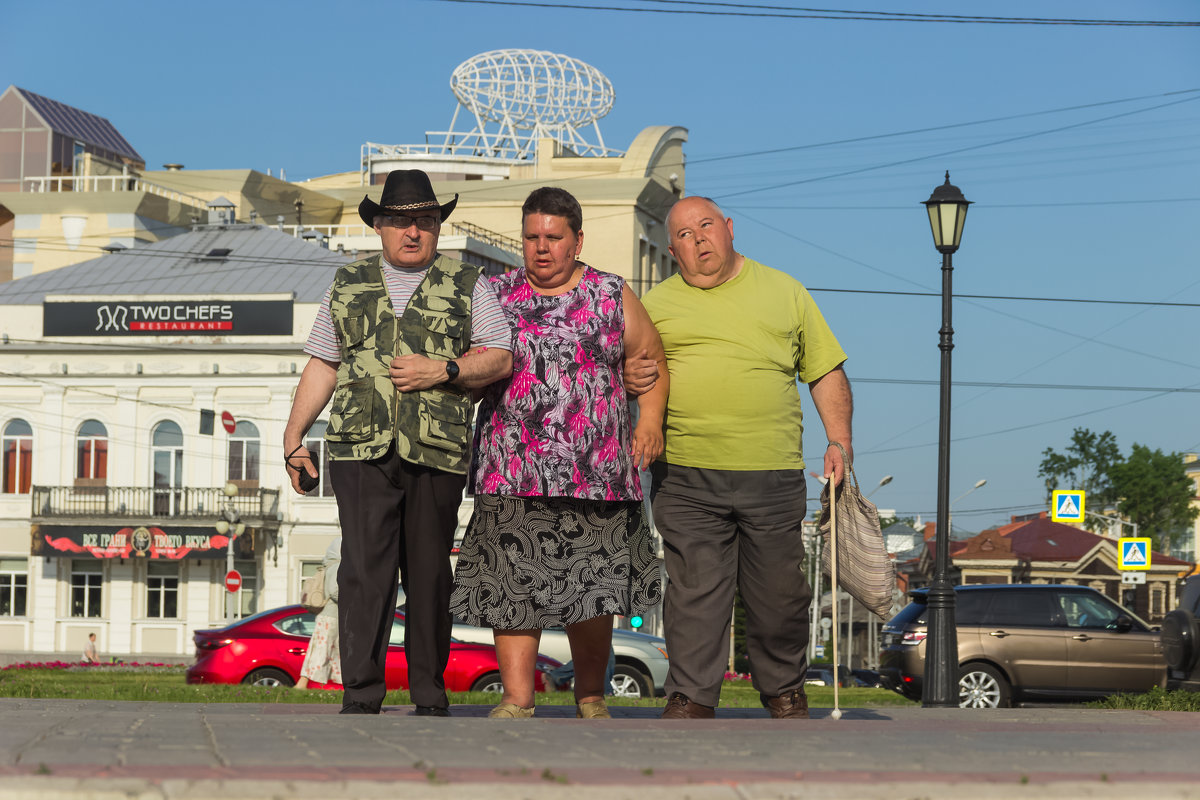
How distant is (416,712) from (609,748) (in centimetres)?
231

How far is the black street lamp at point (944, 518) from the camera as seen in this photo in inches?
630

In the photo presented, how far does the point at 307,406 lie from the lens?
24.1 ft

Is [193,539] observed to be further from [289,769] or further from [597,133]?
[289,769]

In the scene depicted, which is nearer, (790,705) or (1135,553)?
(790,705)

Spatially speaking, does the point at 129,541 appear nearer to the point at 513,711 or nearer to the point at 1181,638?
the point at 1181,638

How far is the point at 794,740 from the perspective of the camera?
18.2ft

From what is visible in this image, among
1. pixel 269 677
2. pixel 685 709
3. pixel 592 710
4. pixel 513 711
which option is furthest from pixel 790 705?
pixel 269 677

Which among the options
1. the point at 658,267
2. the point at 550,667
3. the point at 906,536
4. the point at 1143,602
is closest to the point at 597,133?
the point at 658,267

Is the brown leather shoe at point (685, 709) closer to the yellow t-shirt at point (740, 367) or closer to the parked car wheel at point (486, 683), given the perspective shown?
the yellow t-shirt at point (740, 367)

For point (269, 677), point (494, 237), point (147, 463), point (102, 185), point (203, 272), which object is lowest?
point (269, 677)

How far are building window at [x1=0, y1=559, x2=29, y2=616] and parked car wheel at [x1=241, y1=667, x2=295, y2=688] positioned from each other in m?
33.7

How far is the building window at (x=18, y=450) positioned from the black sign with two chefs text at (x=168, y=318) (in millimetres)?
2856

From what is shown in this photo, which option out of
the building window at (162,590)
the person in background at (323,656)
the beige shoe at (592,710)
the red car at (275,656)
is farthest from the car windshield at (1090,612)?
the building window at (162,590)

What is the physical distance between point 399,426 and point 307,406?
0.52 meters
